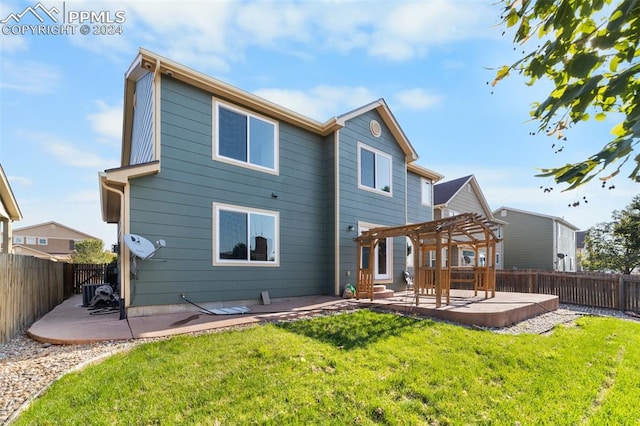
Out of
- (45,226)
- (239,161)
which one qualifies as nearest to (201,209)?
(239,161)

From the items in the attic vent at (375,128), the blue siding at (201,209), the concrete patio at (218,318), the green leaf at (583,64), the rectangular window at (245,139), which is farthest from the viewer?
the attic vent at (375,128)

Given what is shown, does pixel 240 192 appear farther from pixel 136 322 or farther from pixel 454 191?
pixel 454 191

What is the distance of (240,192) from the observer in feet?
27.9

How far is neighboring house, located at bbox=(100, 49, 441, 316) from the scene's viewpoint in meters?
7.08

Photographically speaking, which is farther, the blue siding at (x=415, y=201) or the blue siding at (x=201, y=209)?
the blue siding at (x=415, y=201)

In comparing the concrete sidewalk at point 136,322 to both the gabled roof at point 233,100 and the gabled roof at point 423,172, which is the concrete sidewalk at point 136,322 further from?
the gabled roof at point 423,172

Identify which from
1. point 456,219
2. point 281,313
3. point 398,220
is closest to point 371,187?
point 398,220

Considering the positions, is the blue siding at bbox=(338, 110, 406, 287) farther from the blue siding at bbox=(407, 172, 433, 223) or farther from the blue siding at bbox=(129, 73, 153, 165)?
the blue siding at bbox=(129, 73, 153, 165)

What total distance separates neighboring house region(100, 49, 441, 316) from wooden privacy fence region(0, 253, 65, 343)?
1619 millimetres

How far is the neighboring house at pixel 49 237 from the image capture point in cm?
3438

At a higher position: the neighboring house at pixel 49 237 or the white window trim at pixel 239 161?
the white window trim at pixel 239 161

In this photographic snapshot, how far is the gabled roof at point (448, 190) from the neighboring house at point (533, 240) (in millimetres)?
6900

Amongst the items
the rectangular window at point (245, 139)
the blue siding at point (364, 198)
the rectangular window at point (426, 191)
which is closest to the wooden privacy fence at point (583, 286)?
the blue siding at point (364, 198)

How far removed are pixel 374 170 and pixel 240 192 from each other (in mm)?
5109
